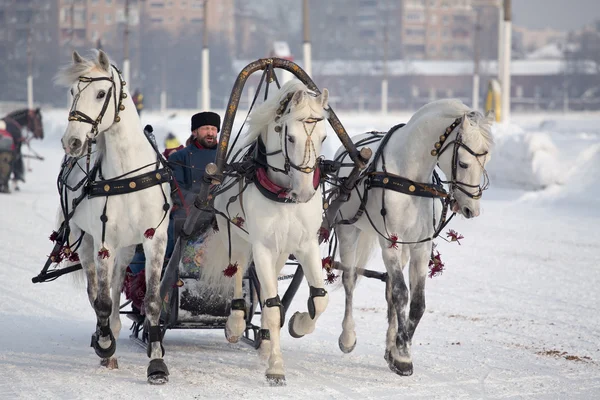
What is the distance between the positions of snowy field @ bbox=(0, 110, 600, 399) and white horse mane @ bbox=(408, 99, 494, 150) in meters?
1.66

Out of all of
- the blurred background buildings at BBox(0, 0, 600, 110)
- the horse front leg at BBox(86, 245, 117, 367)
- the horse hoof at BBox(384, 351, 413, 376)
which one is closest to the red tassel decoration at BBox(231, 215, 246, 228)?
the horse front leg at BBox(86, 245, 117, 367)

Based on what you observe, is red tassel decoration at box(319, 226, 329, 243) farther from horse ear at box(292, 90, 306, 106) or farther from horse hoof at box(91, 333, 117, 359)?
horse hoof at box(91, 333, 117, 359)

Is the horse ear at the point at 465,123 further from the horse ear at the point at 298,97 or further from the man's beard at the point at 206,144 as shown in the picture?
the man's beard at the point at 206,144

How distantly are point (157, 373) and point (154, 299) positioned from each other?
575 millimetres

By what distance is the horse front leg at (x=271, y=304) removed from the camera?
22.8ft

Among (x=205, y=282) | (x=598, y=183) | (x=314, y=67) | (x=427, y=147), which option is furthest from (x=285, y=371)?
(x=314, y=67)

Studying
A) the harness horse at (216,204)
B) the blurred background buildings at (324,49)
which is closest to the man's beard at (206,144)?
A: the harness horse at (216,204)

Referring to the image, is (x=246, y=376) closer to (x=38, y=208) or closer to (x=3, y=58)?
(x=38, y=208)

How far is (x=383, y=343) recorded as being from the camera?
8.59m

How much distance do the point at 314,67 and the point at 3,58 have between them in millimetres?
26941

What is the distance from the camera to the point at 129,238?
7.27m

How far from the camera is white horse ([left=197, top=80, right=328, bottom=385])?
661 cm

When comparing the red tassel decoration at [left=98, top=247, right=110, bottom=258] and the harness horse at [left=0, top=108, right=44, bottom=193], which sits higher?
the red tassel decoration at [left=98, top=247, right=110, bottom=258]

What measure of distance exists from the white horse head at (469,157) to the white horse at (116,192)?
203cm
